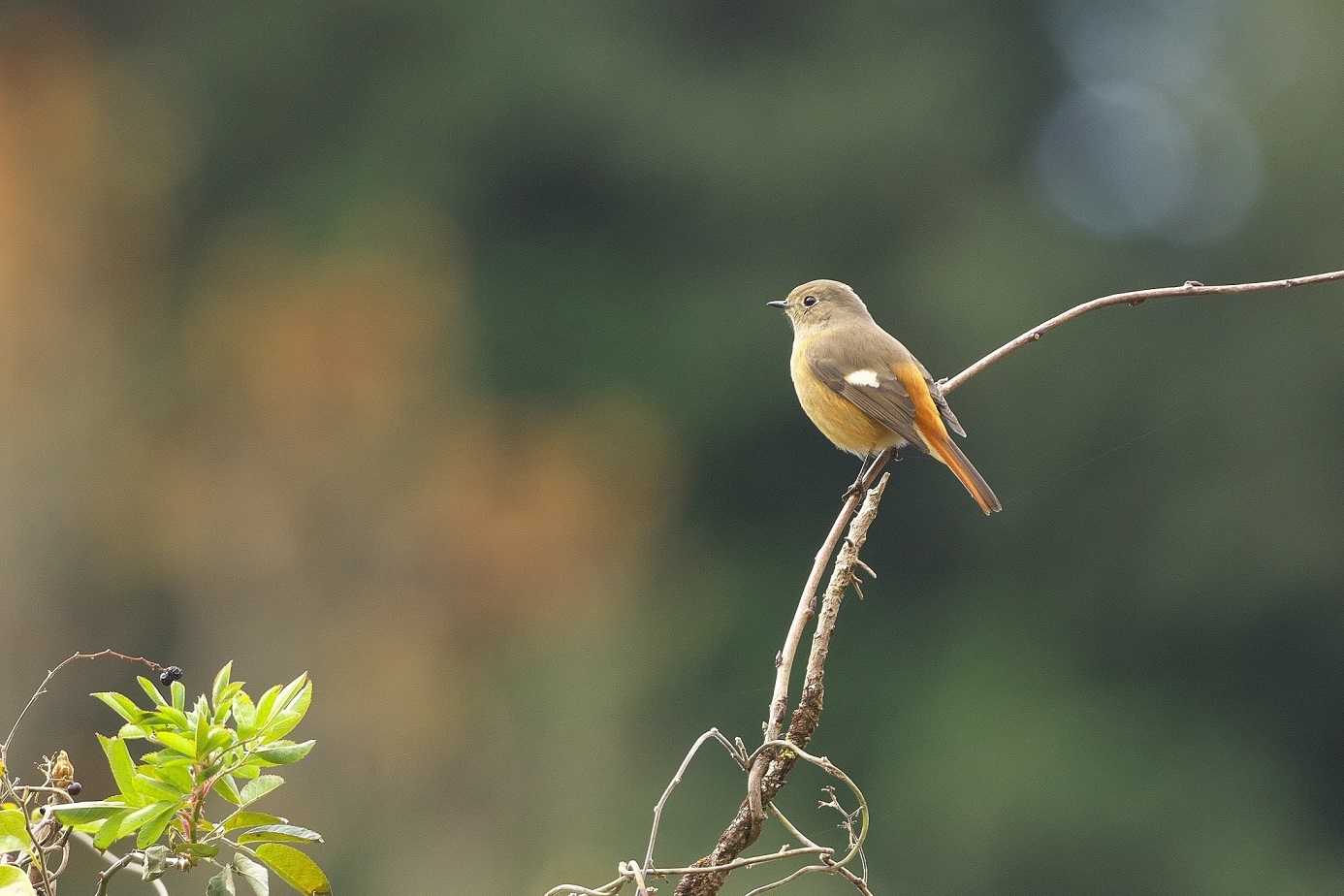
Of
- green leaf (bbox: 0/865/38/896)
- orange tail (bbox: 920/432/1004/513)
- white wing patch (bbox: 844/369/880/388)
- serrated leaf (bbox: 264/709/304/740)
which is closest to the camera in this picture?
green leaf (bbox: 0/865/38/896)

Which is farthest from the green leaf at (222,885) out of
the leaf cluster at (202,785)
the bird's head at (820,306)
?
the bird's head at (820,306)

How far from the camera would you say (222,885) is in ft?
3.76

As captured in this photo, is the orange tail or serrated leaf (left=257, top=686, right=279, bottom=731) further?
the orange tail

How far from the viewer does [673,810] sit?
12281 millimetres

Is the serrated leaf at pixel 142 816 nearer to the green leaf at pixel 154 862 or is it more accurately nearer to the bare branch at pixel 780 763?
the green leaf at pixel 154 862

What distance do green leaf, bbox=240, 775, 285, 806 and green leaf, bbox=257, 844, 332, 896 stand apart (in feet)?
0.15

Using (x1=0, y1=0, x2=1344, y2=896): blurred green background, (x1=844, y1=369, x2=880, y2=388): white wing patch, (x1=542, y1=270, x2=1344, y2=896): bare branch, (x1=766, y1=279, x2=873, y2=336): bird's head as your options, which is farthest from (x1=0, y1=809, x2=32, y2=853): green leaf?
(x1=0, y1=0, x2=1344, y2=896): blurred green background

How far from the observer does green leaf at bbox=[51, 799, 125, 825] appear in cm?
110

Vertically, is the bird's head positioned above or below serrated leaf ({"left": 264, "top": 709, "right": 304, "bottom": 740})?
above

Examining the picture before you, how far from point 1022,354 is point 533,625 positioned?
5226 millimetres

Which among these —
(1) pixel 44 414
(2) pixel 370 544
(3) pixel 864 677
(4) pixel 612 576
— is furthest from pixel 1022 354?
(1) pixel 44 414

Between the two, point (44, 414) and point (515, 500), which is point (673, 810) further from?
point (44, 414)

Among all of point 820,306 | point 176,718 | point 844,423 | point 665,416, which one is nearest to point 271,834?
point 176,718

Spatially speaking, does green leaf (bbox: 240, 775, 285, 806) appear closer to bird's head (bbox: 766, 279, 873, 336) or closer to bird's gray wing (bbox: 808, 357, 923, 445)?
bird's gray wing (bbox: 808, 357, 923, 445)
